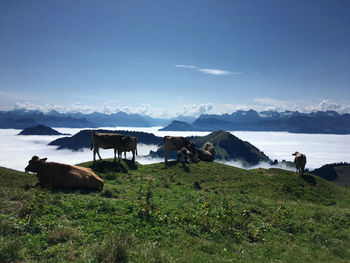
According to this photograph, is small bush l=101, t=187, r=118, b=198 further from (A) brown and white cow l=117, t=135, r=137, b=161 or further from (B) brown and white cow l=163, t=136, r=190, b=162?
(B) brown and white cow l=163, t=136, r=190, b=162

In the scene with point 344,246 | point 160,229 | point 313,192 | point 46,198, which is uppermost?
point 46,198

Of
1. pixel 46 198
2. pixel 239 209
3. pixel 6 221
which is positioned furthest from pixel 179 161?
pixel 6 221

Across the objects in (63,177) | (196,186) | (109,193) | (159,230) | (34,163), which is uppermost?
(34,163)

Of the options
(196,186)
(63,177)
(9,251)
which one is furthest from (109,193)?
(196,186)

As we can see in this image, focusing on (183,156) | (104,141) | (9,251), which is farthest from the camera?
(183,156)

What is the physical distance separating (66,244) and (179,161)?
2659 cm

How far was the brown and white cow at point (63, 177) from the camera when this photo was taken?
14.8 metres

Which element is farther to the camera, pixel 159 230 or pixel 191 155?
pixel 191 155

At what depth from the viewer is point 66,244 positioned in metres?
7.75

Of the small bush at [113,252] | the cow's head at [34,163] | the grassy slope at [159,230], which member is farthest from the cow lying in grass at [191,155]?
the small bush at [113,252]

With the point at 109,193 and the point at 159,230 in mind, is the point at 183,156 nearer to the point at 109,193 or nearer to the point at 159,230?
the point at 109,193

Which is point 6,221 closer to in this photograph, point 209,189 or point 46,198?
point 46,198

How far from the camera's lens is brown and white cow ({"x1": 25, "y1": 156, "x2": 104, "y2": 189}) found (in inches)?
584

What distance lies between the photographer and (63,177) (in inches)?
587
